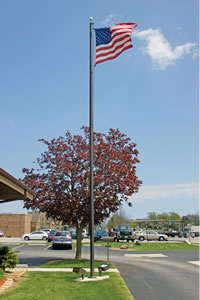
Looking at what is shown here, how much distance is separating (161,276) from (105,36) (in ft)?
33.1

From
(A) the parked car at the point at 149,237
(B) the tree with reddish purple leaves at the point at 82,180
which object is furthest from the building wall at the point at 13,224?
(B) the tree with reddish purple leaves at the point at 82,180

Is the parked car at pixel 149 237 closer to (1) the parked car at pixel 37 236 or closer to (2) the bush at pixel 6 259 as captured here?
(1) the parked car at pixel 37 236

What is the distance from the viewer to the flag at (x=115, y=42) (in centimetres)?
1264

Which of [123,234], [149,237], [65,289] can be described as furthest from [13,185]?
[149,237]

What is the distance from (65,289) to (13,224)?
51.1 metres

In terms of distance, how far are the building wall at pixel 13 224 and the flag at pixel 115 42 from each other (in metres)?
49.9

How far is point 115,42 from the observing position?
41.6 ft

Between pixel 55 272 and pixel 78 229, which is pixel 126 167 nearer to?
pixel 78 229

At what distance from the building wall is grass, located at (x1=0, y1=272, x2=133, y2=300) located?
4745 cm

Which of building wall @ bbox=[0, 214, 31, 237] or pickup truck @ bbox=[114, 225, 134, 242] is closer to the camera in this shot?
pickup truck @ bbox=[114, 225, 134, 242]

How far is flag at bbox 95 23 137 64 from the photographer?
41.5ft

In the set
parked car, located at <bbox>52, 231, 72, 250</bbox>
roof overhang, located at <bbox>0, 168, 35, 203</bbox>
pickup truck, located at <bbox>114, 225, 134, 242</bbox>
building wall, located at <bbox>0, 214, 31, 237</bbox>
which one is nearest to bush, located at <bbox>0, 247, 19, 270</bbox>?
roof overhang, located at <bbox>0, 168, 35, 203</bbox>

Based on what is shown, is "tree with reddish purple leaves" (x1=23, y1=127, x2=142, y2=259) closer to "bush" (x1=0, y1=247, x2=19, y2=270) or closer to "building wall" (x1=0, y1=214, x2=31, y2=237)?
"bush" (x1=0, y1=247, x2=19, y2=270)

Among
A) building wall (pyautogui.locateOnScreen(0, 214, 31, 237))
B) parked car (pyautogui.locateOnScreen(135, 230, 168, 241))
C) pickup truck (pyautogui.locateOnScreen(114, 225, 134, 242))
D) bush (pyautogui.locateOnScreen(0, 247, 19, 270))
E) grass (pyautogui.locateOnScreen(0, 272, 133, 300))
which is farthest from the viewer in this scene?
building wall (pyautogui.locateOnScreen(0, 214, 31, 237))
